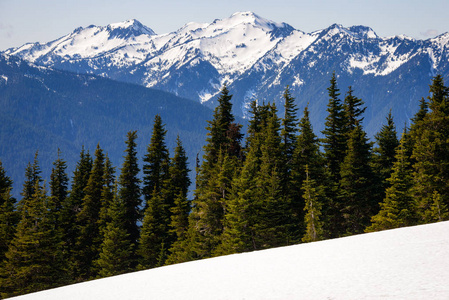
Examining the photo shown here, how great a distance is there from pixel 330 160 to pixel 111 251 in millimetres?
25256

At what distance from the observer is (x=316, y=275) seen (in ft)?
50.2

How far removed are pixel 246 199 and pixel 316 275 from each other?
67.4 ft

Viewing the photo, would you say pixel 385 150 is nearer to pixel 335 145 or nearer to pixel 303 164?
Answer: pixel 335 145

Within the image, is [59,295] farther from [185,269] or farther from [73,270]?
[73,270]

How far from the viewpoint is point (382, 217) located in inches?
1395

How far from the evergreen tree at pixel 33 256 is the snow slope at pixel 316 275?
811 inches

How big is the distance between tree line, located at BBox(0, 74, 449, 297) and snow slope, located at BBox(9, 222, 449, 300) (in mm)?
14565

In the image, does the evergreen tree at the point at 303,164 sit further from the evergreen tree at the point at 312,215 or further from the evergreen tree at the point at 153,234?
the evergreen tree at the point at 153,234

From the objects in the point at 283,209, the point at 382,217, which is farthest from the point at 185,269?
the point at 382,217

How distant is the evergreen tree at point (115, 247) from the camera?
44.7 meters

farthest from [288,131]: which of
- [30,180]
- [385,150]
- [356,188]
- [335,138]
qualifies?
[30,180]

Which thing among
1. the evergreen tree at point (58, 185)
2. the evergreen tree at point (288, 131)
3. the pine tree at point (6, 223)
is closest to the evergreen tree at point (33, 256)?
the pine tree at point (6, 223)

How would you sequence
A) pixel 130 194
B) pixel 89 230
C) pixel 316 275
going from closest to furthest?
pixel 316 275, pixel 130 194, pixel 89 230

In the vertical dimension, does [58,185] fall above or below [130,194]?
above
